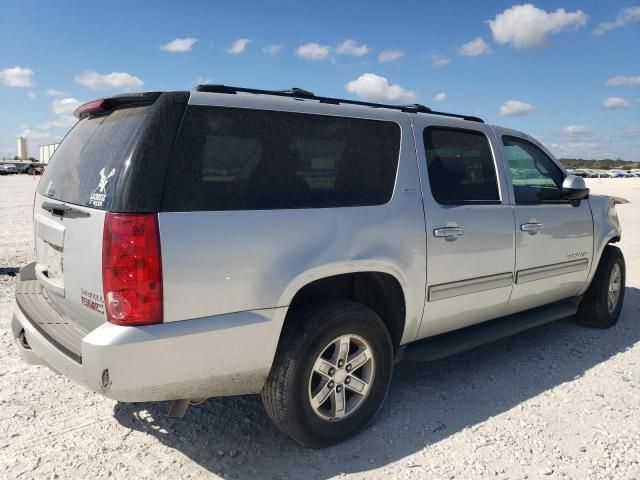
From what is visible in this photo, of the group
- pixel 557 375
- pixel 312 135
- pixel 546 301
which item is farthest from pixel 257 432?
pixel 546 301

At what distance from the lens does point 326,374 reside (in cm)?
297

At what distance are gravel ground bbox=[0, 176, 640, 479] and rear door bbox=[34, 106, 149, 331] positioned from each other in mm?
780

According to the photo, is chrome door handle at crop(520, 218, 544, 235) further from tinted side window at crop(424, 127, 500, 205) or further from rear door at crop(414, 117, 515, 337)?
tinted side window at crop(424, 127, 500, 205)

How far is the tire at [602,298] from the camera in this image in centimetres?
514

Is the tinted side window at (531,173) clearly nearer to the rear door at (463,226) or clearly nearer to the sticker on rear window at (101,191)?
the rear door at (463,226)

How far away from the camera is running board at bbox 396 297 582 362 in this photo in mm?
3539

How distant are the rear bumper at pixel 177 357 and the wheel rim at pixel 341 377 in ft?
1.15

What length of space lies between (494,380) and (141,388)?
2685 millimetres

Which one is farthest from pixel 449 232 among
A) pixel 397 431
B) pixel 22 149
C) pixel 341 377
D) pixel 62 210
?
pixel 22 149

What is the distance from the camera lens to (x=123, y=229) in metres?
2.32

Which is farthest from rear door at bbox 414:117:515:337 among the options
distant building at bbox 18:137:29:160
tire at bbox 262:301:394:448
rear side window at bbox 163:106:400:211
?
distant building at bbox 18:137:29:160

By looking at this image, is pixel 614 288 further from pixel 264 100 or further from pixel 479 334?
pixel 264 100

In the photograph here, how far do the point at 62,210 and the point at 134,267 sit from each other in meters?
0.74

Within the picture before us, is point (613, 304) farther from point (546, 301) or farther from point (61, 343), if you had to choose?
point (61, 343)
